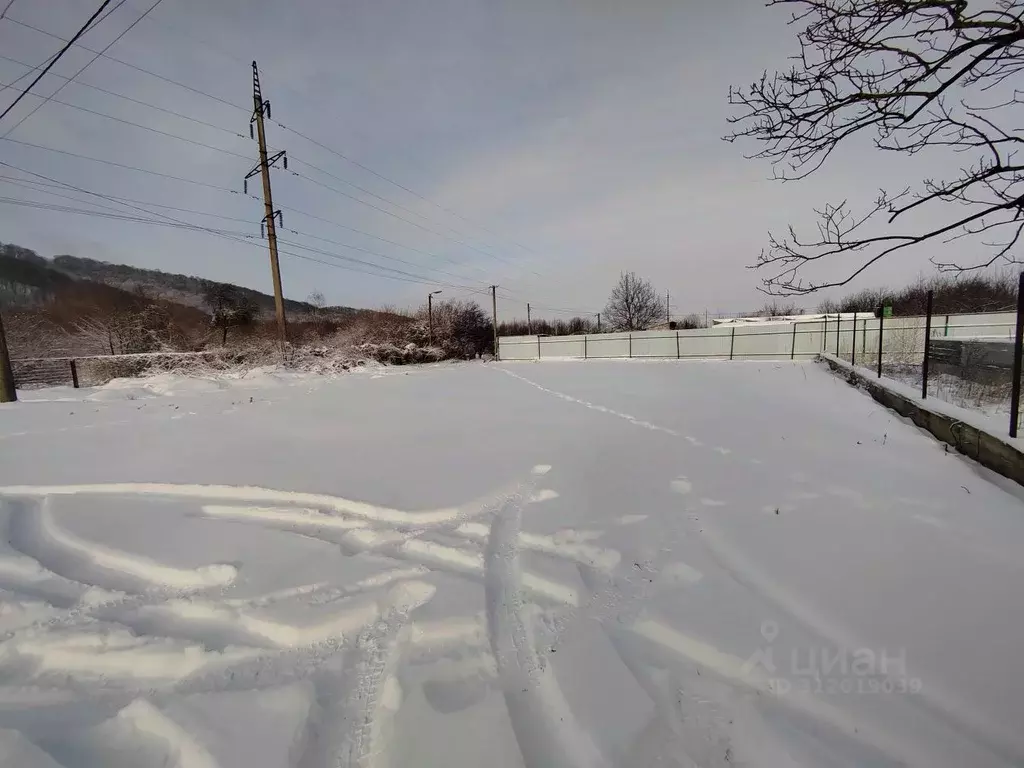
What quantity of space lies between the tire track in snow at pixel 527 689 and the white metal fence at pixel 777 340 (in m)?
17.7

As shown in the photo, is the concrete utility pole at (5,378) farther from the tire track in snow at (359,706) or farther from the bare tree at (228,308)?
the tire track in snow at (359,706)

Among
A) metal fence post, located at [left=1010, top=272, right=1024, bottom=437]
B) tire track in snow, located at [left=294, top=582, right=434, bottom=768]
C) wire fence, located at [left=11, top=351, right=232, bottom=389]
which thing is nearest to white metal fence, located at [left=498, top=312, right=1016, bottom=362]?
metal fence post, located at [left=1010, top=272, right=1024, bottom=437]

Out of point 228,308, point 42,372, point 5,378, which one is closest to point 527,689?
Result: point 5,378

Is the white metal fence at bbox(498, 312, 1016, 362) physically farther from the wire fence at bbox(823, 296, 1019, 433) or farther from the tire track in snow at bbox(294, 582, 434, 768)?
the tire track in snow at bbox(294, 582, 434, 768)

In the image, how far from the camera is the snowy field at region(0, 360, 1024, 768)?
1.61 metres

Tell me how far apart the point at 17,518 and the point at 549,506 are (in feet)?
15.0

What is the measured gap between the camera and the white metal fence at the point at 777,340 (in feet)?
60.1

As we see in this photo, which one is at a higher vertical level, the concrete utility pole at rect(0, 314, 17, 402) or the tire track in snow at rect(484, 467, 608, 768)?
the concrete utility pole at rect(0, 314, 17, 402)

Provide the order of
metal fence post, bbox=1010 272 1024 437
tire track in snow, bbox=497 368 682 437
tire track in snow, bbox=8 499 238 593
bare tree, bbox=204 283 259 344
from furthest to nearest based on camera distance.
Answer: bare tree, bbox=204 283 259 344 < tire track in snow, bbox=497 368 682 437 < metal fence post, bbox=1010 272 1024 437 < tire track in snow, bbox=8 499 238 593

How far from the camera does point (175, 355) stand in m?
17.6

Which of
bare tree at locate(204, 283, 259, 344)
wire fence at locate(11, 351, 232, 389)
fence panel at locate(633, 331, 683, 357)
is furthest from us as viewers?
fence panel at locate(633, 331, 683, 357)

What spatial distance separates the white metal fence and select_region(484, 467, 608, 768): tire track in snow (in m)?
17.7

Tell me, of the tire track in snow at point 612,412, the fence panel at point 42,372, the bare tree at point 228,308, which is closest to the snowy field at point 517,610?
the tire track in snow at point 612,412

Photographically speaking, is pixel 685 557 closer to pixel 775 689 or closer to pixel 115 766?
pixel 775 689
